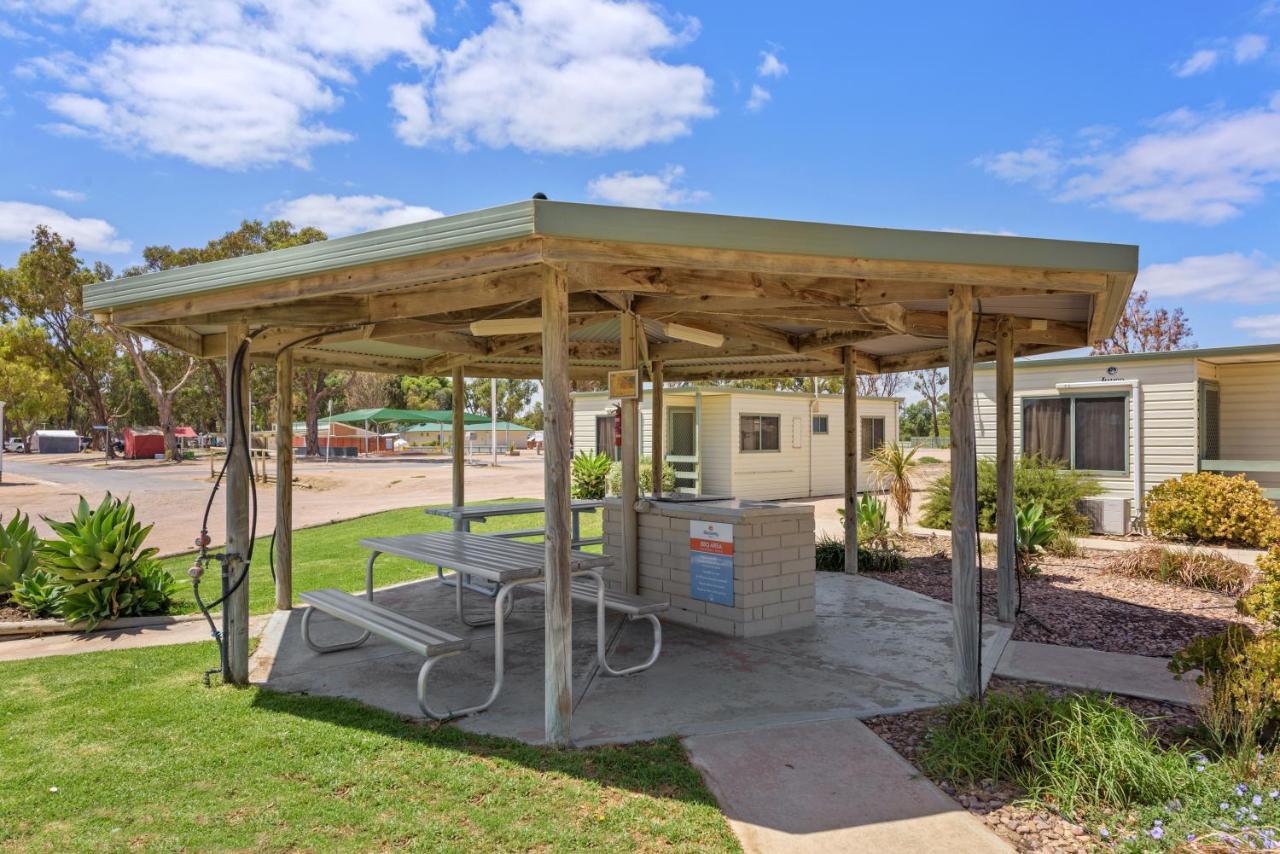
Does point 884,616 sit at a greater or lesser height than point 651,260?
lesser

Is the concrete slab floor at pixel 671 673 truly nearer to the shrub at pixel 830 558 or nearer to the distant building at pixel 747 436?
the shrub at pixel 830 558

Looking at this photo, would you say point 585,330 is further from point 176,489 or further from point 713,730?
point 176,489

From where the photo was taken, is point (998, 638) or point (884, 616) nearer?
point (998, 638)

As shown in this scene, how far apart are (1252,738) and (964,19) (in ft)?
31.1

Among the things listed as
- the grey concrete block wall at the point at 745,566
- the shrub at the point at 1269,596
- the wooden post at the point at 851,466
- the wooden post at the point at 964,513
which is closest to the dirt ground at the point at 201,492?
the grey concrete block wall at the point at 745,566

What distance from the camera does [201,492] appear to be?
19859 millimetres

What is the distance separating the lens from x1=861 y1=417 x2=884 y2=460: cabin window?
19625 millimetres

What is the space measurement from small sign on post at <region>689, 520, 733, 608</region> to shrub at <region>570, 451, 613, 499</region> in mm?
10345

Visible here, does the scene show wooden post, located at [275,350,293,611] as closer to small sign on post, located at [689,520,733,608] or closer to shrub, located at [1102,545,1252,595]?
small sign on post, located at [689,520,733,608]

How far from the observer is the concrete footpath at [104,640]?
5.17m

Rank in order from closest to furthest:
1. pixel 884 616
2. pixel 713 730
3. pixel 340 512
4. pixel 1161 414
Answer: pixel 713 730, pixel 884 616, pixel 1161 414, pixel 340 512

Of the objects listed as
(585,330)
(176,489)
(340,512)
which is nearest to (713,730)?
(585,330)

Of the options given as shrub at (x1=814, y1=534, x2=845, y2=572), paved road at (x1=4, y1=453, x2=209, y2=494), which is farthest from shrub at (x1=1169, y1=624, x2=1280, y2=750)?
paved road at (x1=4, y1=453, x2=209, y2=494)

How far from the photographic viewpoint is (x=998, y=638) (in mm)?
5391
